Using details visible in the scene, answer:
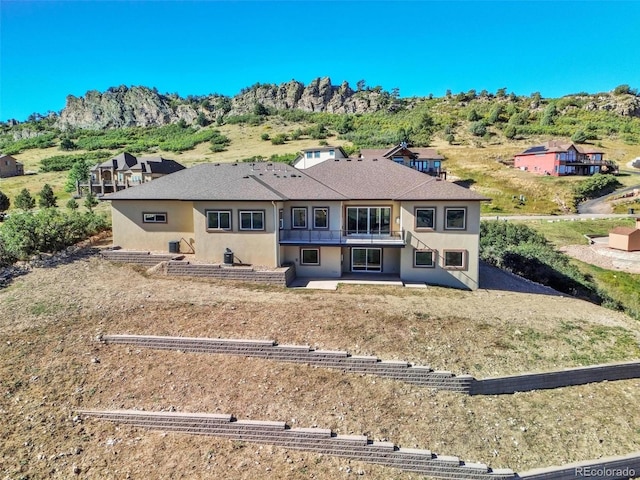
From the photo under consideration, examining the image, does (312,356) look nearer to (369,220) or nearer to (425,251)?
(425,251)

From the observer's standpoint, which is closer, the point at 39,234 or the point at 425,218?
the point at 425,218

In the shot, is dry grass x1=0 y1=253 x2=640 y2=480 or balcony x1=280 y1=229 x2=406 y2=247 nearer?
dry grass x1=0 y1=253 x2=640 y2=480

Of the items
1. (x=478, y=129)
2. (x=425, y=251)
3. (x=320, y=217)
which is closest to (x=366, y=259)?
(x=425, y=251)

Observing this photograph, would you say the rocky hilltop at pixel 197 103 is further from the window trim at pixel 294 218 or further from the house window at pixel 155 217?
the window trim at pixel 294 218

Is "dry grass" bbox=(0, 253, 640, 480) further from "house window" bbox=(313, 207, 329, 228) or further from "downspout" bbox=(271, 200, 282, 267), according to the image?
"house window" bbox=(313, 207, 329, 228)

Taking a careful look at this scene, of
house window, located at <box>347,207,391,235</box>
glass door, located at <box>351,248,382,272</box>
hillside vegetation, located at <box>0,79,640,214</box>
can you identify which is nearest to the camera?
house window, located at <box>347,207,391,235</box>

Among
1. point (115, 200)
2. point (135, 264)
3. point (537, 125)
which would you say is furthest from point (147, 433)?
point (537, 125)

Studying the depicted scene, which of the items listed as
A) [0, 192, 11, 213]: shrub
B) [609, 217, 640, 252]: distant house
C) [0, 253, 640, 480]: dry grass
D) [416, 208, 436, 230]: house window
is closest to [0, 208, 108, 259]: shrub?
[0, 253, 640, 480]: dry grass

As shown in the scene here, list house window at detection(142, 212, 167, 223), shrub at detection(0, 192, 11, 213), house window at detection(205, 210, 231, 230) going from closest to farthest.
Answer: house window at detection(205, 210, 231, 230)
house window at detection(142, 212, 167, 223)
shrub at detection(0, 192, 11, 213)
